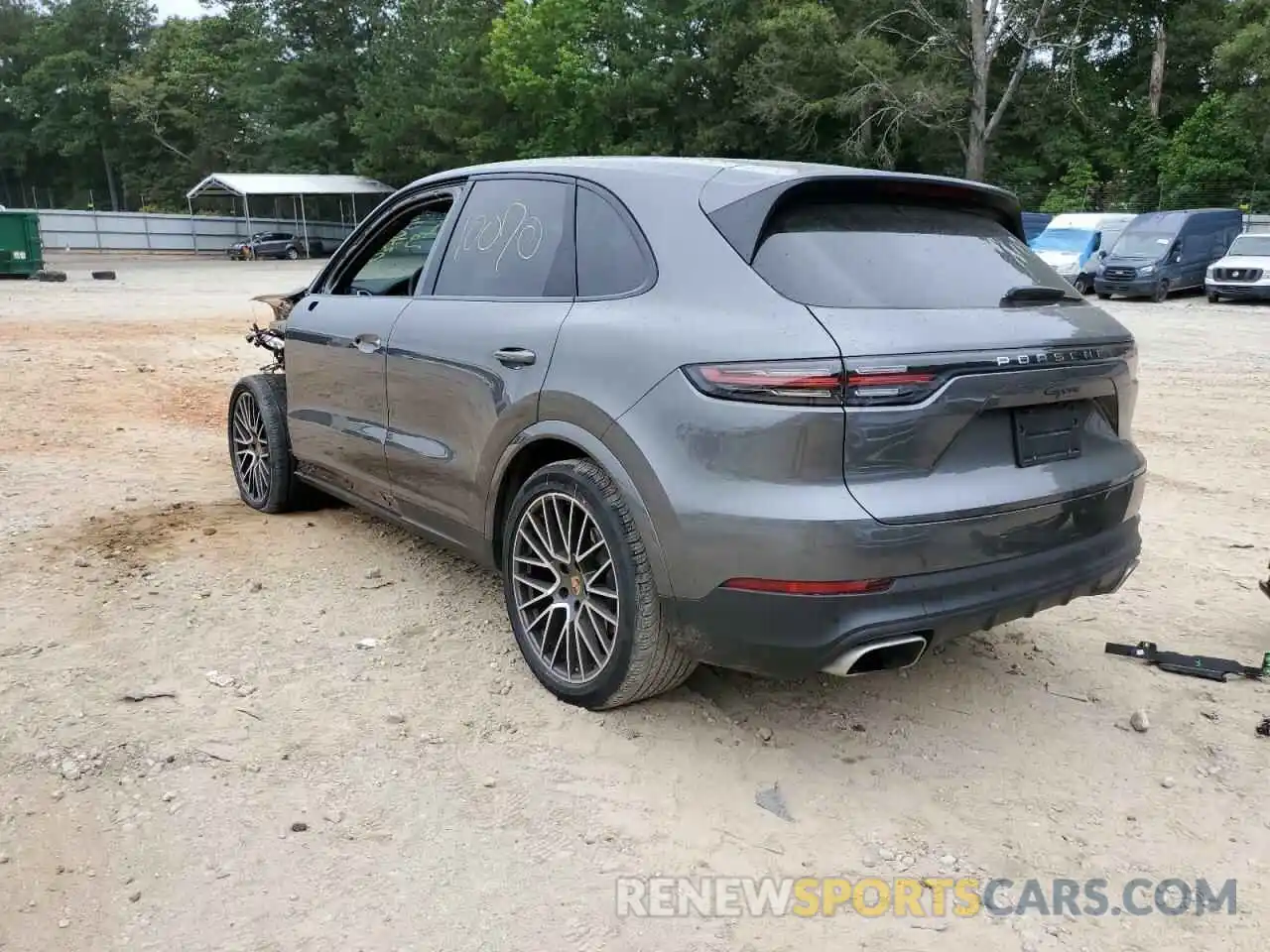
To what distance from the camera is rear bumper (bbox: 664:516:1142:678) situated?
9.03 feet

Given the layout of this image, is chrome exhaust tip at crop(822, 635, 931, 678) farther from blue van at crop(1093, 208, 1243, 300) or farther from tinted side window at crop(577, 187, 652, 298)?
blue van at crop(1093, 208, 1243, 300)

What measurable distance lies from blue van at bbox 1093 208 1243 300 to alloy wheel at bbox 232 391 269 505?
20.6 metres

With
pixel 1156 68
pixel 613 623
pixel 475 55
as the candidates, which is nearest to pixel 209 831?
pixel 613 623

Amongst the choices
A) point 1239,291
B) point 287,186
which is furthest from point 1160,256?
point 287,186

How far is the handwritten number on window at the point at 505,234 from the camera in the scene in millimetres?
3715

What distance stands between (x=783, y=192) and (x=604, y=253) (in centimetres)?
64

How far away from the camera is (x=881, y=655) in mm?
2807

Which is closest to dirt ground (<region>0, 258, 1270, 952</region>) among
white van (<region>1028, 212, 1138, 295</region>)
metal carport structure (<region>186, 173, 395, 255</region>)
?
white van (<region>1028, 212, 1138, 295</region>)

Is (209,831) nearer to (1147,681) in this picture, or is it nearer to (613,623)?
(613,623)

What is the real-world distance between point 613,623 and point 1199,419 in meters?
7.39

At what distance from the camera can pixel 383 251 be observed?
4.71 metres

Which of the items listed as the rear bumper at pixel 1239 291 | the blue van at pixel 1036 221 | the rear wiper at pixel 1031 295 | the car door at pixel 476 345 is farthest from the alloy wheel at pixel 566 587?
the blue van at pixel 1036 221

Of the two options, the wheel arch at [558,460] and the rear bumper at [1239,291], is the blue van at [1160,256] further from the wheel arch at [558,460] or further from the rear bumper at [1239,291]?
the wheel arch at [558,460]

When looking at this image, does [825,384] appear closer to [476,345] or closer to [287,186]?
[476,345]
